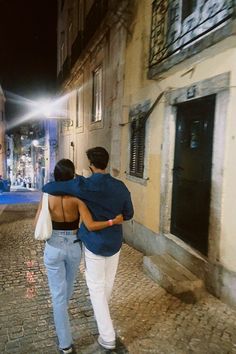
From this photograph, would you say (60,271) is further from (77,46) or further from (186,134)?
(77,46)

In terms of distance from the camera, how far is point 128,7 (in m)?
7.16

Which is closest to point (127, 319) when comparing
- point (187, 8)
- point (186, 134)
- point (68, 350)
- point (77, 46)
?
point (68, 350)

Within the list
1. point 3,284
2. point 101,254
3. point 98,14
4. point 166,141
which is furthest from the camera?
point 98,14

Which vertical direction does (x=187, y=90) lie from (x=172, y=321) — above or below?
above

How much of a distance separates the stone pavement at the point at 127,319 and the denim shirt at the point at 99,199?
44.2 inches

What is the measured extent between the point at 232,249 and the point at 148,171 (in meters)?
2.72

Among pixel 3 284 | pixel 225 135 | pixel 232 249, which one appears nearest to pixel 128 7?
pixel 225 135

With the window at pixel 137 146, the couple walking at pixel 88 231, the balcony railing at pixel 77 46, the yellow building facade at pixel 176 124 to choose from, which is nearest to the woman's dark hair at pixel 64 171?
the couple walking at pixel 88 231

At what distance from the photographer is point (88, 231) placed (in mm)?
3008

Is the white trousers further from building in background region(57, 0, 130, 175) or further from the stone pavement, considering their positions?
building in background region(57, 0, 130, 175)

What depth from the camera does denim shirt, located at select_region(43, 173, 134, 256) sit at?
289 centimetres

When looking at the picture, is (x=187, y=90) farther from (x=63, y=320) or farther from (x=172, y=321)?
(x=63, y=320)

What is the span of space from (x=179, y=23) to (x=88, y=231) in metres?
4.12

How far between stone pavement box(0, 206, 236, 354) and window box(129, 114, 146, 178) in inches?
96.0
